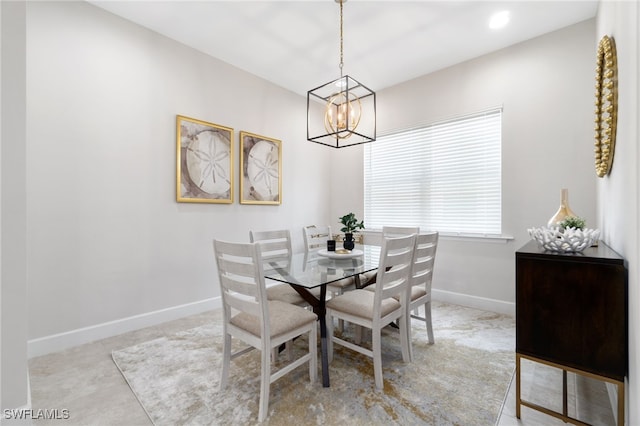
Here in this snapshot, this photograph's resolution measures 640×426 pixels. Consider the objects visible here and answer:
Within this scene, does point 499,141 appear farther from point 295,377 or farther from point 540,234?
point 295,377

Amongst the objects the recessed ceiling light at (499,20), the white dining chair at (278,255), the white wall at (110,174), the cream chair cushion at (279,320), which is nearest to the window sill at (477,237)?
the white dining chair at (278,255)

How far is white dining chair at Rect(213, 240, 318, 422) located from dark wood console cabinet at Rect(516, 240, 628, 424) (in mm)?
1195

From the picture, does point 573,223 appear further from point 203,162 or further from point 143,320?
point 143,320

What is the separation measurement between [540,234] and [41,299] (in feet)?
11.5

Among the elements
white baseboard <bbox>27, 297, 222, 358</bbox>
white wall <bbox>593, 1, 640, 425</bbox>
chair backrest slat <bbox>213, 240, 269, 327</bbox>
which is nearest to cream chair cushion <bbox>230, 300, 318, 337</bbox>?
chair backrest slat <bbox>213, 240, 269, 327</bbox>

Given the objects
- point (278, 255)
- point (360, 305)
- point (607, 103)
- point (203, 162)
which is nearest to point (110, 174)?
point (203, 162)

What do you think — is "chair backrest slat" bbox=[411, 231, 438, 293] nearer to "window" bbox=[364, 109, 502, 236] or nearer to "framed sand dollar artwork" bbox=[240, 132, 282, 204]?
"window" bbox=[364, 109, 502, 236]

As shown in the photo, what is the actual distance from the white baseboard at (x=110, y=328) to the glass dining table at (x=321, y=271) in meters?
1.26

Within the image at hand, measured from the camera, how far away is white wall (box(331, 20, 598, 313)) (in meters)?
2.62

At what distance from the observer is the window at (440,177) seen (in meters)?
A: 3.15

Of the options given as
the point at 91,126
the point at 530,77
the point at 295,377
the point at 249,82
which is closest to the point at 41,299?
the point at 91,126

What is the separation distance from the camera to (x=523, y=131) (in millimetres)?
2922

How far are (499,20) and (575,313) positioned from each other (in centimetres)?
268

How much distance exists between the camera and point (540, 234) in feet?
4.94
